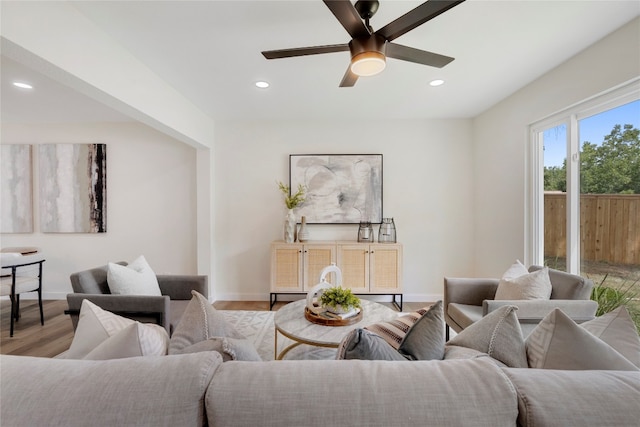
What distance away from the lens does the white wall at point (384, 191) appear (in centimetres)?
348

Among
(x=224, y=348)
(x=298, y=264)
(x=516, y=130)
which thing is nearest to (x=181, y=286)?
(x=298, y=264)

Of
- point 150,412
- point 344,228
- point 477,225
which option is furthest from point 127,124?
point 477,225

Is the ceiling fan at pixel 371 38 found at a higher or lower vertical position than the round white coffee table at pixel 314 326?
higher

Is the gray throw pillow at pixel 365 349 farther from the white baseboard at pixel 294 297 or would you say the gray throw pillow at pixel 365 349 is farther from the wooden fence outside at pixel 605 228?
the white baseboard at pixel 294 297

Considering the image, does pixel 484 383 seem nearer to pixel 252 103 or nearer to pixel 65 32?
pixel 65 32

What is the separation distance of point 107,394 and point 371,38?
1.85 metres

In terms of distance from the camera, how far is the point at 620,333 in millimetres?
868

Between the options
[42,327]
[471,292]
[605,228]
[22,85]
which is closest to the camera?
[605,228]

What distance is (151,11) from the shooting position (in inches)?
60.6

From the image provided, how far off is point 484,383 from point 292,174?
10.1ft

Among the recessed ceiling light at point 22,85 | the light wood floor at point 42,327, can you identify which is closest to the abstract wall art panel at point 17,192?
the light wood floor at point 42,327

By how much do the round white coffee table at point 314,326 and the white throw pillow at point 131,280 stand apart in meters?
1.09

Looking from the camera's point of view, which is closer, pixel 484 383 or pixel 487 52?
pixel 484 383

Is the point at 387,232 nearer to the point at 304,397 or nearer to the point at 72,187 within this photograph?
the point at 304,397
